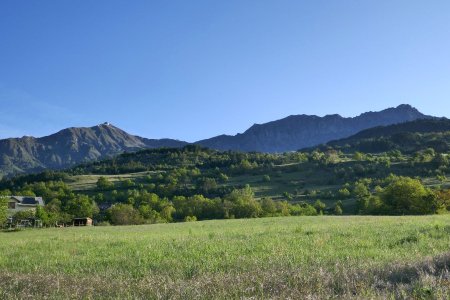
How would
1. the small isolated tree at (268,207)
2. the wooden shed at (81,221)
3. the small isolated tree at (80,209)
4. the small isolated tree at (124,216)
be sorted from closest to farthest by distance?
the small isolated tree at (124,216), the wooden shed at (81,221), the small isolated tree at (268,207), the small isolated tree at (80,209)

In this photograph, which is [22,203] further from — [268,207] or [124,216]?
[268,207]

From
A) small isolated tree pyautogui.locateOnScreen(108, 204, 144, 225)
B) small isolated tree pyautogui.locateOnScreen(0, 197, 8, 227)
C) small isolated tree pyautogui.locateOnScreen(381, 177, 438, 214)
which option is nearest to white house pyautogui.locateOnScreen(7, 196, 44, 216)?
small isolated tree pyautogui.locateOnScreen(108, 204, 144, 225)

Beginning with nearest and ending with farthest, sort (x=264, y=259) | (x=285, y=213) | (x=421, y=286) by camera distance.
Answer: (x=421, y=286)
(x=264, y=259)
(x=285, y=213)

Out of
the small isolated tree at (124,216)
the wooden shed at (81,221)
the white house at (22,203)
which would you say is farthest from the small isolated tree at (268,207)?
the white house at (22,203)

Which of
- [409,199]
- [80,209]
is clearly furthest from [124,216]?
[409,199]

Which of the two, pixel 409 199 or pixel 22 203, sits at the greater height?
pixel 22 203

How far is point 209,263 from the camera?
454 inches

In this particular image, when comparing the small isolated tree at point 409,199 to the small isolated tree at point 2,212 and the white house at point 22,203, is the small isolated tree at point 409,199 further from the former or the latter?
the white house at point 22,203

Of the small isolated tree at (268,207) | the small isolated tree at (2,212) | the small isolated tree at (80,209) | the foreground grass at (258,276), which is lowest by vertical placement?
the small isolated tree at (268,207)

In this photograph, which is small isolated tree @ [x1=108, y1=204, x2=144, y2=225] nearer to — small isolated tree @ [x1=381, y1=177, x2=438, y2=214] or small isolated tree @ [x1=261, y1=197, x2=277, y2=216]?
small isolated tree @ [x1=261, y1=197, x2=277, y2=216]

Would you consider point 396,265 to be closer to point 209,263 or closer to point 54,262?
point 209,263

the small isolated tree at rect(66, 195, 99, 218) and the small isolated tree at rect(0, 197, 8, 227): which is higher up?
the small isolated tree at rect(0, 197, 8, 227)

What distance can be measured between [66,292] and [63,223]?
411ft

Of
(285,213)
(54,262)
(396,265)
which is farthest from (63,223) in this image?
(396,265)
